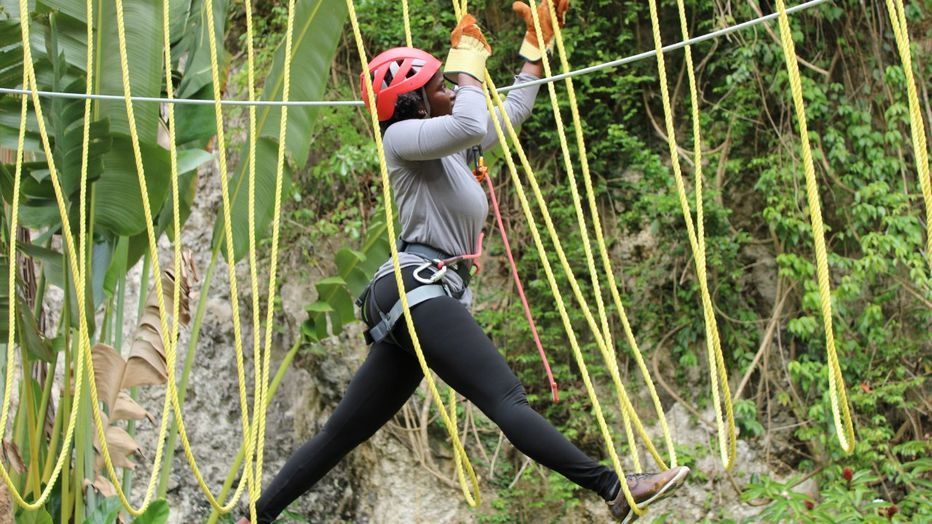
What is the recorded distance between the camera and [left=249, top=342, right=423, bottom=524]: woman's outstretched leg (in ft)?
7.45

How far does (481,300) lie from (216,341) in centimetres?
136

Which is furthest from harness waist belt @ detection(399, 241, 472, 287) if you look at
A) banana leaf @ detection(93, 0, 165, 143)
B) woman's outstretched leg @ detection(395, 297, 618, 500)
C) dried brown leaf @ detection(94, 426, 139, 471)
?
dried brown leaf @ detection(94, 426, 139, 471)

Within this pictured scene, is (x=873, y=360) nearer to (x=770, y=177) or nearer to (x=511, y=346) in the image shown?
(x=770, y=177)

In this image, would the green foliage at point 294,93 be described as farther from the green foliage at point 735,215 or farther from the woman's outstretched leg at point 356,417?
the woman's outstretched leg at point 356,417

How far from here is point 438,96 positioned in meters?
2.24

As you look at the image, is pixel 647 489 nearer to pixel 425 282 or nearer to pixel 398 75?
pixel 425 282

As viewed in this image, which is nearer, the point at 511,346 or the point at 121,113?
the point at 121,113

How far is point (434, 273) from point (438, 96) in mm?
354

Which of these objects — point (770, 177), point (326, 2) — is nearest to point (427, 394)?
point (770, 177)

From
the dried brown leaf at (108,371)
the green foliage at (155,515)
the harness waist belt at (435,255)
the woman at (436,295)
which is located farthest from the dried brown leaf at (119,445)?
the harness waist belt at (435,255)

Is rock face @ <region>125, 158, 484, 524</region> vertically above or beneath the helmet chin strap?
beneath

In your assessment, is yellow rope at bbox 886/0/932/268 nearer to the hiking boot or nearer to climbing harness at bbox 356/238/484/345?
the hiking boot

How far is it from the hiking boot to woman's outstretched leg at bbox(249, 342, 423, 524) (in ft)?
1.65

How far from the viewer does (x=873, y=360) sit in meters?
4.66
